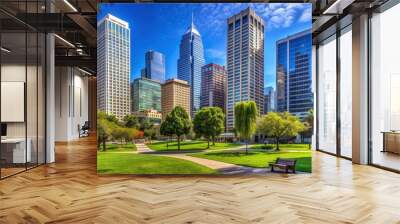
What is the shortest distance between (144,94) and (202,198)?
8.21 feet

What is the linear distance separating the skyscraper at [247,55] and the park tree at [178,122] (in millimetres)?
1102

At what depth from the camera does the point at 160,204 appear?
425 centimetres

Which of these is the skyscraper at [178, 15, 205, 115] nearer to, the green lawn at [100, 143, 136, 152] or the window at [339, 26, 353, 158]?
the green lawn at [100, 143, 136, 152]

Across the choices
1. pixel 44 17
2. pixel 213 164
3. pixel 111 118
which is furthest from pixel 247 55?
pixel 44 17

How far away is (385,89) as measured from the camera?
695 cm

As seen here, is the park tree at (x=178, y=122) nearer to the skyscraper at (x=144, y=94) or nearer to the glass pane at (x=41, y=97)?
the skyscraper at (x=144, y=94)

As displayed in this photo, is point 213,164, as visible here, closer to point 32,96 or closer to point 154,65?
point 154,65

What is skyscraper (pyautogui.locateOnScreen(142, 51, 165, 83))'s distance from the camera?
6230 millimetres

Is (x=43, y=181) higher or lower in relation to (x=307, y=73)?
lower

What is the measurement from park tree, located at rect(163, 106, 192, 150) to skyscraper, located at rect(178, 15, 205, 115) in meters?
0.19

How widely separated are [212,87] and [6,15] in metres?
3.80

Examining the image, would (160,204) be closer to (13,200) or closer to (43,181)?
(13,200)

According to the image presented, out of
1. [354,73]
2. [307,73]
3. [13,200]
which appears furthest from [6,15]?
[354,73]

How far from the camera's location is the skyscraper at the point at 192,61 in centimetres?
627
